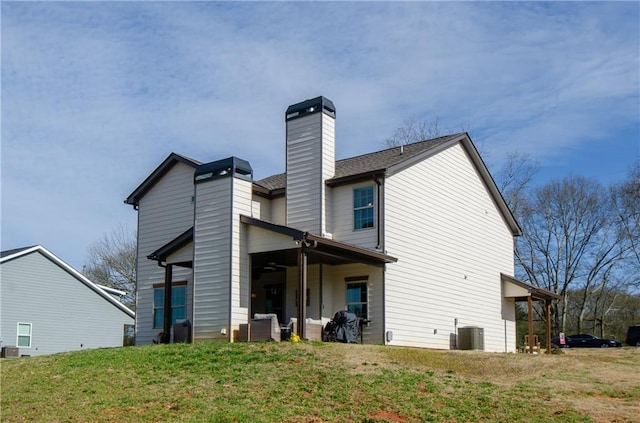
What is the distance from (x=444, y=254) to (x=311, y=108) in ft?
22.0

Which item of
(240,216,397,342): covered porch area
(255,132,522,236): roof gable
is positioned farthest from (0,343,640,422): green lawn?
(255,132,522,236): roof gable

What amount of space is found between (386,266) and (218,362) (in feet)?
24.1

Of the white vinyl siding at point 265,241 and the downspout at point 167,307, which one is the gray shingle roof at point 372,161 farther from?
the downspout at point 167,307

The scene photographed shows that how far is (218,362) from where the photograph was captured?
53.4 ft

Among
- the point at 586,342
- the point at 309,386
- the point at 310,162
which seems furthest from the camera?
the point at 586,342

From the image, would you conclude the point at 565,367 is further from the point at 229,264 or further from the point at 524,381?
the point at 229,264

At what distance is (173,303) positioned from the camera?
25172 millimetres

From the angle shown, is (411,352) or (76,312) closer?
(411,352)

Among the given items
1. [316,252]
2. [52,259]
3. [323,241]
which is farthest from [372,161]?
[52,259]

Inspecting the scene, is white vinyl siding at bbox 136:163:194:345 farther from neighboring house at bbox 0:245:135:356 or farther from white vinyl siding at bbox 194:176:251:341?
neighboring house at bbox 0:245:135:356

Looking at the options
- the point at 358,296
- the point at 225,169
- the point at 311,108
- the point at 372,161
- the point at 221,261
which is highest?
the point at 311,108

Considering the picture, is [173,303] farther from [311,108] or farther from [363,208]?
[311,108]

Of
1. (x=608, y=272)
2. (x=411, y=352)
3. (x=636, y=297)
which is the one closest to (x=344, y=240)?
(x=411, y=352)

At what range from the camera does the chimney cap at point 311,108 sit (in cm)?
2328
